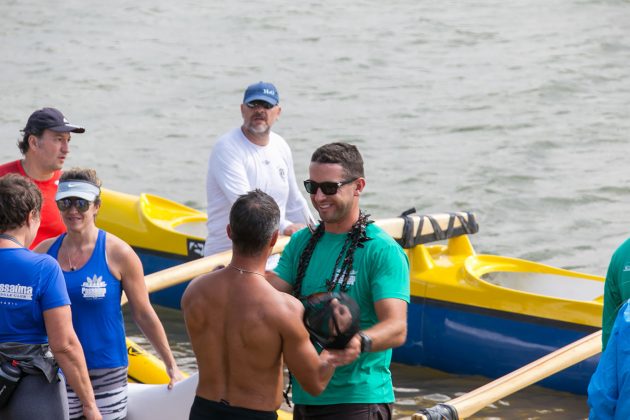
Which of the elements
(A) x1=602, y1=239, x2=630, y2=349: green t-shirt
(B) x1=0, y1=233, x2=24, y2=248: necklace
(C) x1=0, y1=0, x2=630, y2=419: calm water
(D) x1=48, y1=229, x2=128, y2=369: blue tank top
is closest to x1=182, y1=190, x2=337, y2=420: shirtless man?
(B) x1=0, y1=233, x2=24, y2=248: necklace

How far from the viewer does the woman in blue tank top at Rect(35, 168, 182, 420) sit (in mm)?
4645

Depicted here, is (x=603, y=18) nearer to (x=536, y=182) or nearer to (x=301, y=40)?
(x=301, y=40)

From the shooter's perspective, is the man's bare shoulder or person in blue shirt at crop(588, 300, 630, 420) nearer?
person in blue shirt at crop(588, 300, 630, 420)

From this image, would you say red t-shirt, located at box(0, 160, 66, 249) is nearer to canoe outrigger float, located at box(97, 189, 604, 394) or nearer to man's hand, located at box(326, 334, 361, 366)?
man's hand, located at box(326, 334, 361, 366)

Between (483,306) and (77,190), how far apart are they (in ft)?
13.6

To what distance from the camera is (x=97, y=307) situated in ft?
15.3

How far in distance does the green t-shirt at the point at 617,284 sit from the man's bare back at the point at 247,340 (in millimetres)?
1139

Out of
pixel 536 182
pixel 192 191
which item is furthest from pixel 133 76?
pixel 536 182

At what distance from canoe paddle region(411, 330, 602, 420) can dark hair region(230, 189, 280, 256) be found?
4.29 feet

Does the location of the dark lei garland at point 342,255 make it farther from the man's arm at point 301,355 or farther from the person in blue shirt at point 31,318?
Result: the person in blue shirt at point 31,318

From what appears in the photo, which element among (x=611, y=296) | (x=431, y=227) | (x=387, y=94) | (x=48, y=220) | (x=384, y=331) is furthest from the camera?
(x=387, y=94)

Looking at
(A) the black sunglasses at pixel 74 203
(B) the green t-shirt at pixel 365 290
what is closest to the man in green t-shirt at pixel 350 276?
(B) the green t-shirt at pixel 365 290

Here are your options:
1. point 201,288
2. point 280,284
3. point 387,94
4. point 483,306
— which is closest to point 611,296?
point 280,284

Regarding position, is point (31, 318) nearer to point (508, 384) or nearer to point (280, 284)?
point (280, 284)
